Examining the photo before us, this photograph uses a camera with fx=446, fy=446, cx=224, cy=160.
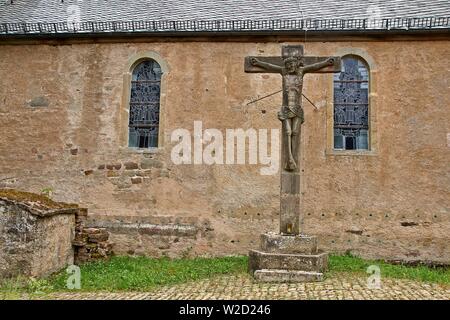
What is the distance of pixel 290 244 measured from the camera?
23.5 feet

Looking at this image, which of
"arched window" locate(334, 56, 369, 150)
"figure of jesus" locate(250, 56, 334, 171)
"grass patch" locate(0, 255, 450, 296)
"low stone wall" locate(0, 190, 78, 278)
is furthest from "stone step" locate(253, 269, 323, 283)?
"arched window" locate(334, 56, 369, 150)

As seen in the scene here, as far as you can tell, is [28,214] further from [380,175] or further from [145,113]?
[380,175]

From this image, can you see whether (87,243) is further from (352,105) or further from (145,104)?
(352,105)

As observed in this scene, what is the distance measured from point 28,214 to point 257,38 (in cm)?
638

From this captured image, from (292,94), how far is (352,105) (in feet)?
10.5

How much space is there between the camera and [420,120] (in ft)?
32.4

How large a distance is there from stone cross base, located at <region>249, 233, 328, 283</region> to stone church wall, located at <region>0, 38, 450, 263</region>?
2713 millimetres

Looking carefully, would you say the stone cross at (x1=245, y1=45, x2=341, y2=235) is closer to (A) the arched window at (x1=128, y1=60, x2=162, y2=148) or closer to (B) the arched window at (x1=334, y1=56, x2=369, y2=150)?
(B) the arched window at (x1=334, y1=56, x2=369, y2=150)

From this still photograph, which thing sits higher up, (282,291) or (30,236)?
(30,236)

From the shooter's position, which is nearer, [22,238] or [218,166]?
[22,238]

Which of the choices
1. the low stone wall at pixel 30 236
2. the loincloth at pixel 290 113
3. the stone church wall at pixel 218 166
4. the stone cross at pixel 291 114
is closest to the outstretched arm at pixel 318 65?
the stone cross at pixel 291 114

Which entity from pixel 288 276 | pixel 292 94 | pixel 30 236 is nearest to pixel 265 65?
pixel 292 94
